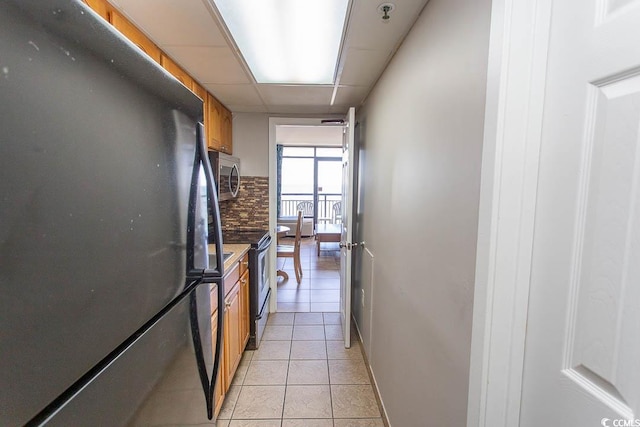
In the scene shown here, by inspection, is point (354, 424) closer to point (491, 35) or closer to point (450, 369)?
point (450, 369)

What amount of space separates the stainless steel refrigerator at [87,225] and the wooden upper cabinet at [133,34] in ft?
3.00

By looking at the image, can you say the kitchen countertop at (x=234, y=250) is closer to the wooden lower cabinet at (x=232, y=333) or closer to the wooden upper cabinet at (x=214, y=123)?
the wooden lower cabinet at (x=232, y=333)

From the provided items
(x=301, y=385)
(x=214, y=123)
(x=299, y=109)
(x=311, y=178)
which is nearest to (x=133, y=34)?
(x=214, y=123)

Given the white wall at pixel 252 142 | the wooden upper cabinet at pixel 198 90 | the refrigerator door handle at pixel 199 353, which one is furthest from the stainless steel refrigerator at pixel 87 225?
the white wall at pixel 252 142

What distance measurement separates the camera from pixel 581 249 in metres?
0.59

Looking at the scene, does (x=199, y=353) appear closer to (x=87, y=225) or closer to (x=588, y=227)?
(x=87, y=225)

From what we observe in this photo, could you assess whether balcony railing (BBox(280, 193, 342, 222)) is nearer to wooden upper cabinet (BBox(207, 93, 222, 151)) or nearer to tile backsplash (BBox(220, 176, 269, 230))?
tile backsplash (BBox(220, 176, 269, 230))

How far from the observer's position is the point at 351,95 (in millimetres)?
2527

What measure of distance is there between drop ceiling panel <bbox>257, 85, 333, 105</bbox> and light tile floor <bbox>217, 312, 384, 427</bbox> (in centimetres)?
223

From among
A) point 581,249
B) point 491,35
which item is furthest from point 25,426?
point 491,35

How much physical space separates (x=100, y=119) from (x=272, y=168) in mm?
2700

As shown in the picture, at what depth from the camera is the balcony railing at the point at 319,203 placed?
28.1 feet

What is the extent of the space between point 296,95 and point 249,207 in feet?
4.37

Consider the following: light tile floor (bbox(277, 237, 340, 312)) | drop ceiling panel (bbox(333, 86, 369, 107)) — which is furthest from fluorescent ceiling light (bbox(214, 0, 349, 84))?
light tile floor (bbox(277, 237, 340, 312))
